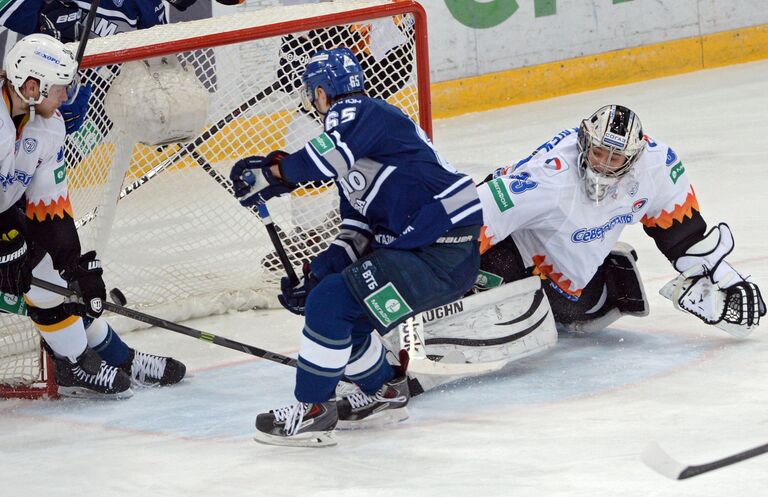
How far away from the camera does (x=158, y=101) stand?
4.16m

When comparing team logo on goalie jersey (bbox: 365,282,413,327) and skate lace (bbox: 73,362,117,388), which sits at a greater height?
team logo on goalie jersey (bbox: 365,282,413,327)

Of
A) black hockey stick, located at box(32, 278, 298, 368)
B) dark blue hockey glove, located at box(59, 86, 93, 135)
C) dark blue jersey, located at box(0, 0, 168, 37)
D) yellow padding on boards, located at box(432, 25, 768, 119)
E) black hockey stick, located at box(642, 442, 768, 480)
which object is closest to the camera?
black hockey stick, located at box(642, 442, 768, 480)

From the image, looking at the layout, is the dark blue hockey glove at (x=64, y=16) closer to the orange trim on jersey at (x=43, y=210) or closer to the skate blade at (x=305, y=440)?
the orange trim on jersey at (x=43, y=210)

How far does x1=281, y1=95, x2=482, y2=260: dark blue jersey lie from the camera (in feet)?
10.8

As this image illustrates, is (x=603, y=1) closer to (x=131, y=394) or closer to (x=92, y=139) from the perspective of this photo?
(x=92, y=139)

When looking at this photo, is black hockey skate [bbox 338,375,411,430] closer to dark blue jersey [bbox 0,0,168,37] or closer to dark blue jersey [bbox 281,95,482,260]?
dark blue jersey [bbox 281,95,482,260]

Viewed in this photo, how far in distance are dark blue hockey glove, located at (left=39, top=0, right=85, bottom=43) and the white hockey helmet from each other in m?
1.67

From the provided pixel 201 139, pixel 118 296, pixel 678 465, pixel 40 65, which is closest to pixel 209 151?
pixel 201 139

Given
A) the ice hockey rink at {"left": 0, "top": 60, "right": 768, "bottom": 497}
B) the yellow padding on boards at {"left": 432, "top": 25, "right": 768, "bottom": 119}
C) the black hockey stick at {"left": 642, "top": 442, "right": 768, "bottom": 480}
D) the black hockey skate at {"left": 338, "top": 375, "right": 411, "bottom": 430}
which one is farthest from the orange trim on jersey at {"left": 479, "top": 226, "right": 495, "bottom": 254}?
the yellow padding on boards at {"left": 432, "top": 25, "right": 768, "bottom": 119}

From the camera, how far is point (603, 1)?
8242mm

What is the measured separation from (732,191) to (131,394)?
2989 millimetres

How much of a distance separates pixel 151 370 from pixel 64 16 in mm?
1756

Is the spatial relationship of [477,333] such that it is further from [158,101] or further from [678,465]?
[678,465]

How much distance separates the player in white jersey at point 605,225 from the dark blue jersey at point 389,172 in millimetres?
505
